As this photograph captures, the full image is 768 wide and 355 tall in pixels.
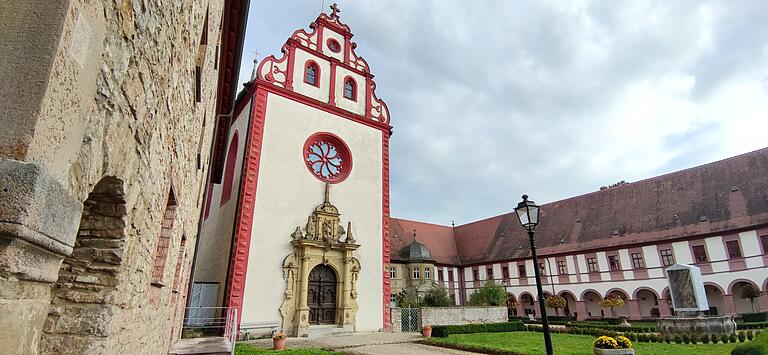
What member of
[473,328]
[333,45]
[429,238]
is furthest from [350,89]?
[429,238]

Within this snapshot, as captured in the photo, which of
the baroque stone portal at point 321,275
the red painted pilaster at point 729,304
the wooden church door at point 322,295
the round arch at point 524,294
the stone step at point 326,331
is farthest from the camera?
the round arch at point 524,294

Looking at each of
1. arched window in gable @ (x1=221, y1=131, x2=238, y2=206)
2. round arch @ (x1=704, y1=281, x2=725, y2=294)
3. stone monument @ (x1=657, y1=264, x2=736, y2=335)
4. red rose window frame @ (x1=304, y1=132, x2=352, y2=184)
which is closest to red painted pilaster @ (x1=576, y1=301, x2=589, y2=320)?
round arch @ (x1=704, y1=281, x2=725, y2=294)

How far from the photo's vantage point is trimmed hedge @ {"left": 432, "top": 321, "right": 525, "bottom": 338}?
16531 mm

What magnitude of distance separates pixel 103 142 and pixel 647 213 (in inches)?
1410

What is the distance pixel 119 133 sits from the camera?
2.20m

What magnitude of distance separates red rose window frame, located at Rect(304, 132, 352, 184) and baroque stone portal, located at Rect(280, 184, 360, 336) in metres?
0.95

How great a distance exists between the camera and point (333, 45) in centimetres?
2177

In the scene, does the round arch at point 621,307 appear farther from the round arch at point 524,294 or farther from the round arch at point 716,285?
the round arch at point 524,294

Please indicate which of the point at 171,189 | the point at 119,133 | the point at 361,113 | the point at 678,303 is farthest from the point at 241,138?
the point at 678,303

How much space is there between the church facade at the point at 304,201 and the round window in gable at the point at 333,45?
6cm

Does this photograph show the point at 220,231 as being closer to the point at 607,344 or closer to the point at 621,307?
the point at 607,344

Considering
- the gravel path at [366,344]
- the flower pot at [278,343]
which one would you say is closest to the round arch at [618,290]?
the gravel path at [366,344]

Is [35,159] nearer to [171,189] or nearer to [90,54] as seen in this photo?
[90,54]

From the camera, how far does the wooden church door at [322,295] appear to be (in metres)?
17.2
